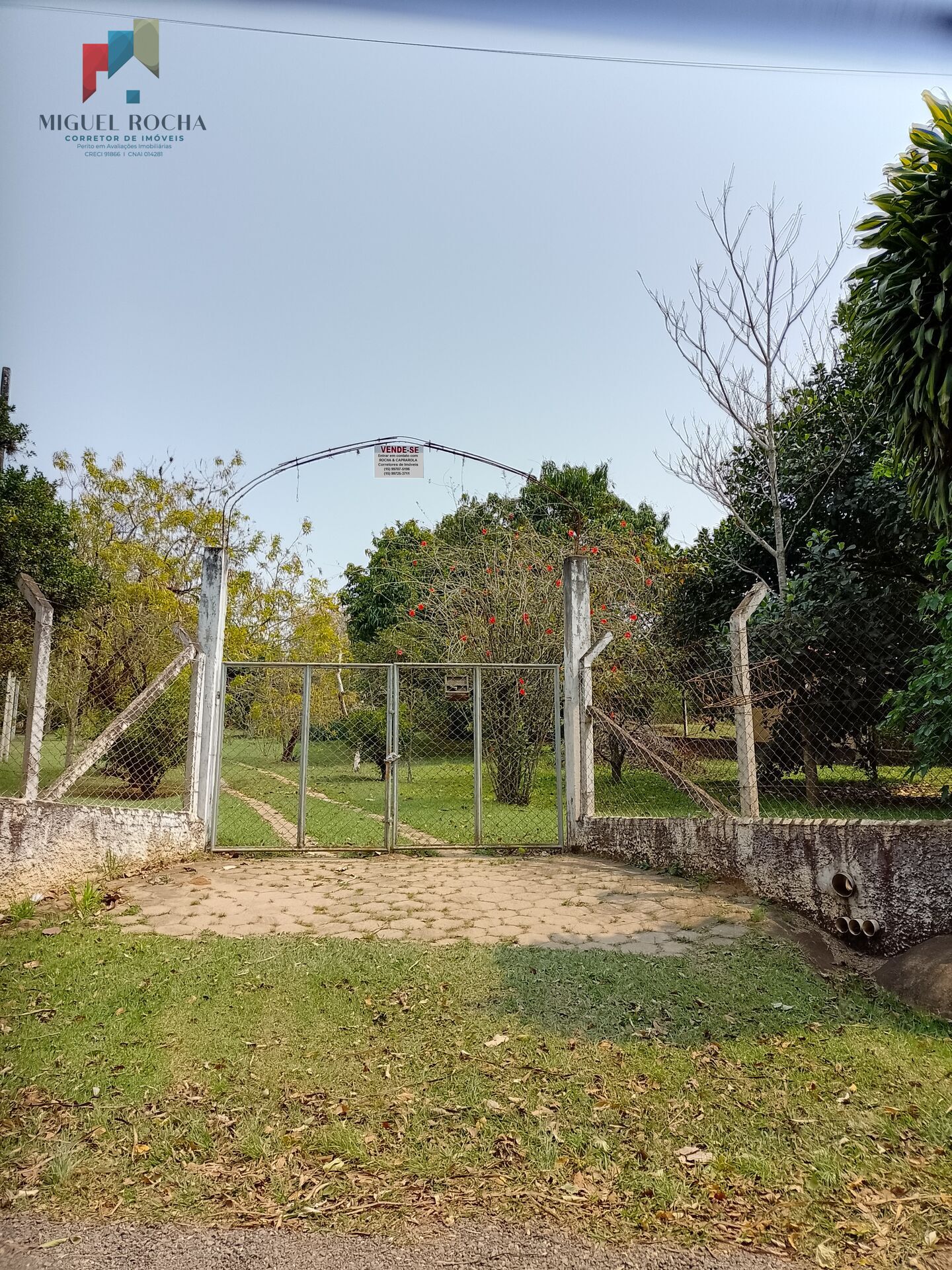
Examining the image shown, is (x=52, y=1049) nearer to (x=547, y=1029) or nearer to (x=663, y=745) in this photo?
(x=547, y=1029)

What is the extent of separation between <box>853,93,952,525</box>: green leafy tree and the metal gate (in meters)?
3.90

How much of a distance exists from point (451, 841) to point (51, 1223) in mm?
5810

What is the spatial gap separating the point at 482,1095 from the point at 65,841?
3.65 m

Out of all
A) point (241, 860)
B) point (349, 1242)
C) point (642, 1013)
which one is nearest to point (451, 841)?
point (241, 860)

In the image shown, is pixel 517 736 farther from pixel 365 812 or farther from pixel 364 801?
pixel 364 801

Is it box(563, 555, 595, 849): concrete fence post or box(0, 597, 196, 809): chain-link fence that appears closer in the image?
box(563, 555, 595, 849): concrete fence post

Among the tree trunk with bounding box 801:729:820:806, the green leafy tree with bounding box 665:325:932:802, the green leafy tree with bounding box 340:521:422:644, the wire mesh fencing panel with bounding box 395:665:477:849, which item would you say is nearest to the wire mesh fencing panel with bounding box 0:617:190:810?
the wire mesh fencing panel with bounding box 395:665:477:849

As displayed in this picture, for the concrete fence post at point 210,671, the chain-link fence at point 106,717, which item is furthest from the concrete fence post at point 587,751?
the chain-link fence at point 106,717

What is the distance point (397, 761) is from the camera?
699 centimetres

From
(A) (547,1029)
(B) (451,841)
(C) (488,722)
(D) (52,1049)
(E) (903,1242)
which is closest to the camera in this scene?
(E) (903,1242)

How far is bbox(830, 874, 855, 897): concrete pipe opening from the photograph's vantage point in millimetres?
4297

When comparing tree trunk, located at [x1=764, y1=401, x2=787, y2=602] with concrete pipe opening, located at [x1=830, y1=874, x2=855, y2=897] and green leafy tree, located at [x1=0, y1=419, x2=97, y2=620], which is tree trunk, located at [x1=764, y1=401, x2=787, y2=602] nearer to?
concrete pipe opening, located at [x1=830, y1=874, x2=855, y2=897]

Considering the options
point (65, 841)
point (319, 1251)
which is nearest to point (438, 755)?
point (65, 841)

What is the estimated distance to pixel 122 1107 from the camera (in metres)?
2.71
